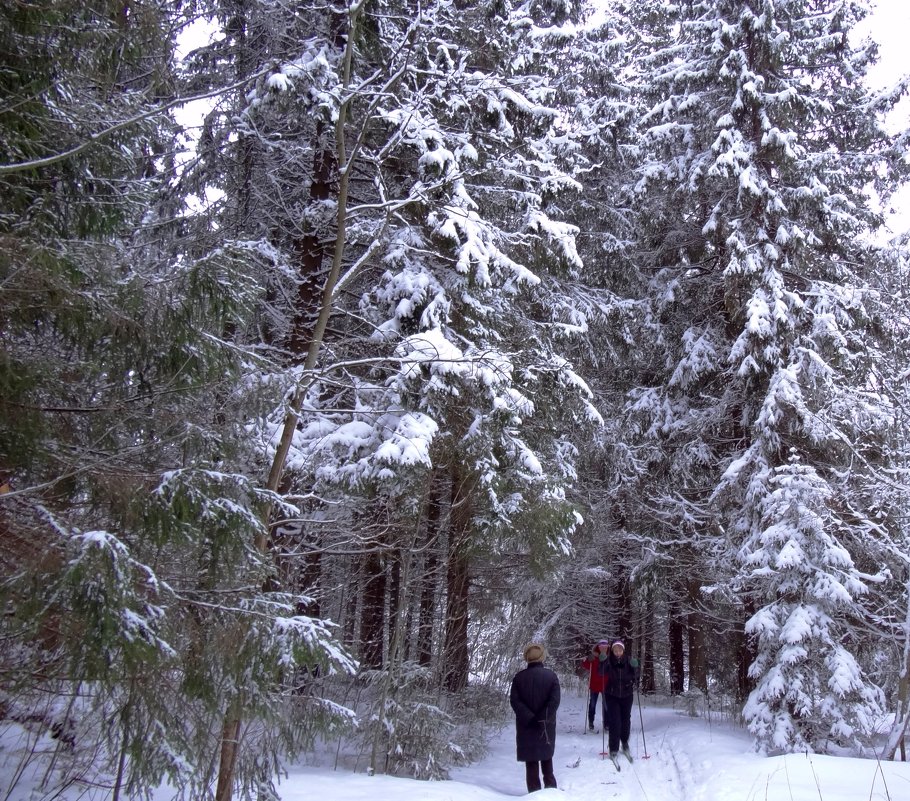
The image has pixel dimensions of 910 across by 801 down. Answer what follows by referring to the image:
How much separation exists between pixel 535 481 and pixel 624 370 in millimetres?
7564

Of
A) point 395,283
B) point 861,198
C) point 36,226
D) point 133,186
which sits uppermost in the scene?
point 861,198

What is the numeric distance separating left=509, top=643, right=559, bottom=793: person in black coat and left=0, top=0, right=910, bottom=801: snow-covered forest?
1.32 metres

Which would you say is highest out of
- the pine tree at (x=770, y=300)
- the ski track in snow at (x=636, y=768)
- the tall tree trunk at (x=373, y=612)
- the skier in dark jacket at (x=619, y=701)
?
the pine tree at (x=770, y=300)

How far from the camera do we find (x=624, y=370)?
17.0m

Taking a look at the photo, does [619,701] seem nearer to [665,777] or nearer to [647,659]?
[665,777]

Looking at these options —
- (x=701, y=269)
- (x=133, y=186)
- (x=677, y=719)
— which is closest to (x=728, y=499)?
(x=677, y=719)

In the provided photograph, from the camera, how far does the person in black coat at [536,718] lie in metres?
8.06

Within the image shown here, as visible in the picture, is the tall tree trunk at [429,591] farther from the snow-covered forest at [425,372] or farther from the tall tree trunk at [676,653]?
the tall tree trunk at [676,653]

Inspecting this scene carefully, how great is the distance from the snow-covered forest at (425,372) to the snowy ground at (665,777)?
0.59 meters

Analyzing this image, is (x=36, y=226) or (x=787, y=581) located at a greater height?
(x=36, y=226)

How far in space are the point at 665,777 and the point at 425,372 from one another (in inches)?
233

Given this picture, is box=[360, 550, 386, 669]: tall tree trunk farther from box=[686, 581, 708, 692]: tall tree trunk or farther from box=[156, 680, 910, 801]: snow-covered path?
box=[686, 581, 708, 692]: tall tree trunk

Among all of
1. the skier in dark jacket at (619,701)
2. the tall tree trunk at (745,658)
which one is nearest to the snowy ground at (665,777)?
the skier in dark jacket at (619,701)

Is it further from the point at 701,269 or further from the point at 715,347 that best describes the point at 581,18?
the point at 715,347
